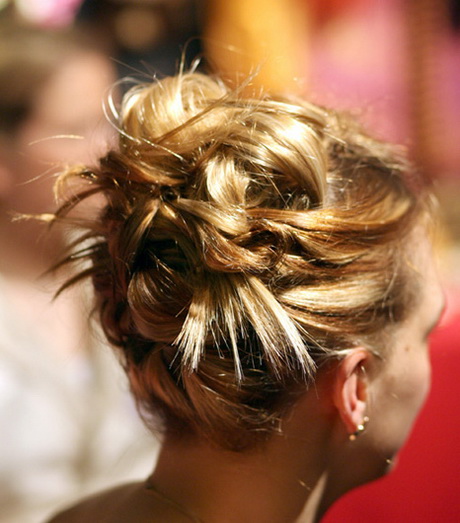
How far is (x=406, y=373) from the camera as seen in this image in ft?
2.36

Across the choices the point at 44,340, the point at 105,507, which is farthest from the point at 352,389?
the point at 44,340

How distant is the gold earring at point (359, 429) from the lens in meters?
0.69

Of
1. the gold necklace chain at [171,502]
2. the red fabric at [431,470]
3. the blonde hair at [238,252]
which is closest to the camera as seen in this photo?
the blonde hair at [238,252]

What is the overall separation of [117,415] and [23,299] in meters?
0.31

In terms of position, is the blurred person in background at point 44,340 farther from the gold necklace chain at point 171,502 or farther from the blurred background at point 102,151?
the gold necklace chain at point 171,502

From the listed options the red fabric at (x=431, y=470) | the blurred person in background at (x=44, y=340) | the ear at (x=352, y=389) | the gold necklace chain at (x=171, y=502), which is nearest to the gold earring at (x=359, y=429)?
the ear at (x=352, y=389)

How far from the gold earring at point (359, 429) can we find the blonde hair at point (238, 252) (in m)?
0.10

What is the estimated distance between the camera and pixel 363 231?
0.65 meters

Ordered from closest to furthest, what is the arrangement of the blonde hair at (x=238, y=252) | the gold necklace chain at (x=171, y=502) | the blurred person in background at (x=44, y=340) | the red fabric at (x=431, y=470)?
the blonde hair at (x=238, y=252) → the gold necklace chain at (x=171, y=502) → the red fabric at (x=431, y=470) → the blurred person in background at (x=44, y=340)

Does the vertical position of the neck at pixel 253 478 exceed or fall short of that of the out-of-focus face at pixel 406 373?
it falls short

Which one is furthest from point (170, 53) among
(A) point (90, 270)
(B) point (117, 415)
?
(A) point (90, 270)

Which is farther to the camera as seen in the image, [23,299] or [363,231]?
[23,299]

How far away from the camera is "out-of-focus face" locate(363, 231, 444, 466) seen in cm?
70

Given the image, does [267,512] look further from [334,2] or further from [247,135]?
[334,2]
